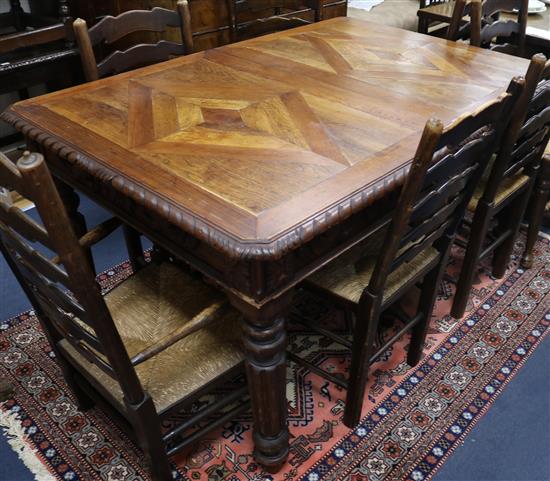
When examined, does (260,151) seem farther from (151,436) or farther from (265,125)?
(151,436)

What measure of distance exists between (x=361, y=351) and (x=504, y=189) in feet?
2.67

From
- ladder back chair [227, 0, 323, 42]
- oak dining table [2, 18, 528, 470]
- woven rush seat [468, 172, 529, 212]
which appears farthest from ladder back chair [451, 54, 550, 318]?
ladder back chair [227, 0, 323, 42]

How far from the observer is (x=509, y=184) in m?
1.73

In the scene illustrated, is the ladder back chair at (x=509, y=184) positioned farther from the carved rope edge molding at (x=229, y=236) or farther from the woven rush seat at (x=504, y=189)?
the carved rope edge molding at (x=229, y=236)

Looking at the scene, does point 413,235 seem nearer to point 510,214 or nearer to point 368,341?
point 368,341

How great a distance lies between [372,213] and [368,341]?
0.35 meters

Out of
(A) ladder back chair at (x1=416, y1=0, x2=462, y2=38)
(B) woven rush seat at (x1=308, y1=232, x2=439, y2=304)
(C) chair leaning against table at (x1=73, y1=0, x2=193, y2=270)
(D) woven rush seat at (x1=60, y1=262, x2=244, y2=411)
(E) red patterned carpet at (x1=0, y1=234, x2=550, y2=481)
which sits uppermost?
(C) chair leaning against table at (x1=73, y1=0, x2=193, y2=270)

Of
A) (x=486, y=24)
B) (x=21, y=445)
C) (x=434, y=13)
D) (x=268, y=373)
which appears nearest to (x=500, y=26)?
(x=486, y=24)

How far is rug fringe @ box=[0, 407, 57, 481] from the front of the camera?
1369mm

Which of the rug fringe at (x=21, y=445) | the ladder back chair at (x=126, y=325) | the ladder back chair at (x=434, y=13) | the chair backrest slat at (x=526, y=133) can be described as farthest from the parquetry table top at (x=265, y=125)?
the ladder back chair at (x=434, y=13)

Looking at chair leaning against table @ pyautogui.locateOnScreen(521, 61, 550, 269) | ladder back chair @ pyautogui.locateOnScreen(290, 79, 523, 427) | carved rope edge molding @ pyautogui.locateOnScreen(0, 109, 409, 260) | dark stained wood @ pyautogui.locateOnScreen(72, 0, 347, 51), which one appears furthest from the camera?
dark stained wood @ pyautogui.locateOnScreen(72, 0, 347, 51)

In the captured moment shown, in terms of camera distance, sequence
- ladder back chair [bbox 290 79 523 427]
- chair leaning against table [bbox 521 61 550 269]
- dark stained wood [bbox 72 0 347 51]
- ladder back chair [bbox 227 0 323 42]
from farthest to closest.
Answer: dark stained wood [bbox 72 0 347 51] → ladder back chair [bbox 227 0 323 42] → chair leaning against table [bbox 521 61 550 269] → ladder back chair [bbox 290 79 523 427]

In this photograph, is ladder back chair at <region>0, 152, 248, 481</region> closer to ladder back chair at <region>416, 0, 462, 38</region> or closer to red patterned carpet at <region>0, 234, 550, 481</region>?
red patterned carpet at <region>0, 234, 550, 481</region>

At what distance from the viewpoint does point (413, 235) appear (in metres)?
1.17
